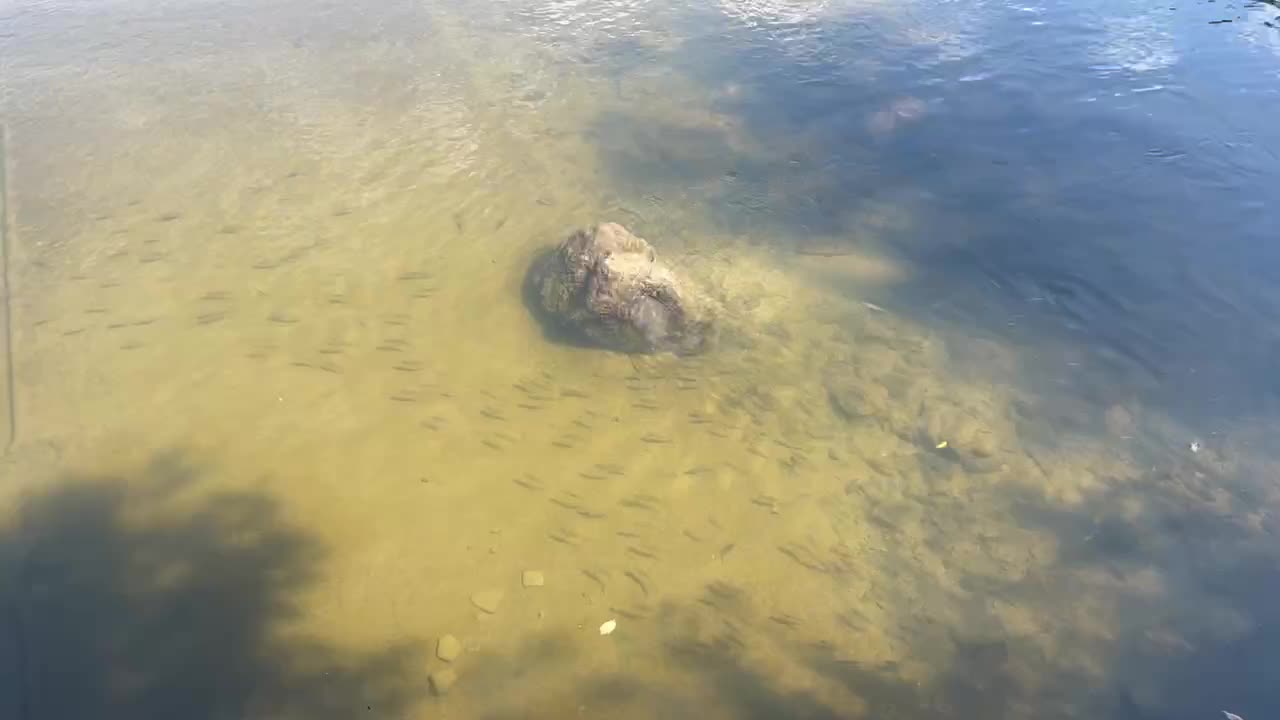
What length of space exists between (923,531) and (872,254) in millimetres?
3200

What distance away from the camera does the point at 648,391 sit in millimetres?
6152

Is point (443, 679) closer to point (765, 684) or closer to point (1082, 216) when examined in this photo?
point (765, 684)

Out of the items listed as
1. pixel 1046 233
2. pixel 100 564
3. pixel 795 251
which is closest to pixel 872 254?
pixel 795 251

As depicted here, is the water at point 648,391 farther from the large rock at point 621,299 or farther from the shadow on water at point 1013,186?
the large rock at point 621,299

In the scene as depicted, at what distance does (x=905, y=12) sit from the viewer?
11641 millimetres

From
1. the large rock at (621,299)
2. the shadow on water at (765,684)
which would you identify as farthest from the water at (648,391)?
the large rock at (621,299)

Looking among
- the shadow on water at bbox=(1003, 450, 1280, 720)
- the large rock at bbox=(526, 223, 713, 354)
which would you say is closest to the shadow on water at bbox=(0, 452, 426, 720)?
the large rock at bbox=(526, 223, 713, 354)

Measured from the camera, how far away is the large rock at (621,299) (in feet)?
20.6

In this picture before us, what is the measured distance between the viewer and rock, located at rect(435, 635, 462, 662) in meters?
4.50

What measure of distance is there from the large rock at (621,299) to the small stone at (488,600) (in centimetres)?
239

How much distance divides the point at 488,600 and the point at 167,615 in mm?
1942

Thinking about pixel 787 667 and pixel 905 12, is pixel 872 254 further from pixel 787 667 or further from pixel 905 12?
pixel 905 12

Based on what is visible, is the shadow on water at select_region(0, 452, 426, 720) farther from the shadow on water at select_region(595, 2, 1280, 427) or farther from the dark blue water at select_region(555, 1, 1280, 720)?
the shadow on water at select_region(595, 2, 1280, 427)

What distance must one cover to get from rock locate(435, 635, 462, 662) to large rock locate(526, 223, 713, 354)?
2.74 m
